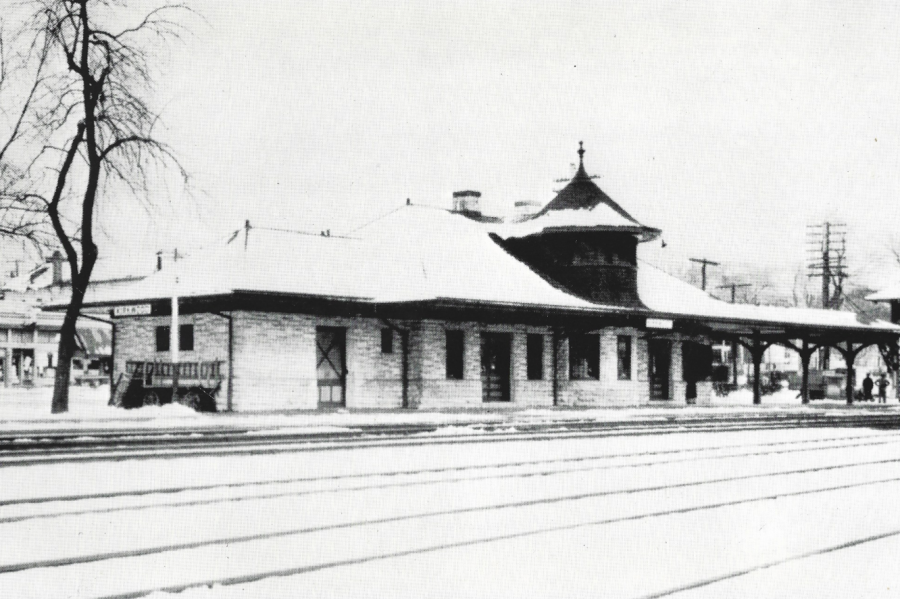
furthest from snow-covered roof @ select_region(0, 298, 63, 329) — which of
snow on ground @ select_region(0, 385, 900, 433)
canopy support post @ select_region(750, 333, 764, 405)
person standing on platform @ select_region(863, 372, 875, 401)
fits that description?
person standing on platform @ select_region(863, 372, 875, 401)

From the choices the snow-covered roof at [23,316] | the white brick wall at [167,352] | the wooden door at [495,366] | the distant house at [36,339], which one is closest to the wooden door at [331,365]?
the white brick wall at [167,352]

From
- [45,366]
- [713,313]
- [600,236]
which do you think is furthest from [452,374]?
[45,366]

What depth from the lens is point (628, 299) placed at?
3759 cm

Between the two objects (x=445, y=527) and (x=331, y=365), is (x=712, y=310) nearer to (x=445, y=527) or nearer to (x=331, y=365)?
(x=331, y=365)

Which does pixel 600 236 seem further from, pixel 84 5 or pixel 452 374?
pixel 84 5

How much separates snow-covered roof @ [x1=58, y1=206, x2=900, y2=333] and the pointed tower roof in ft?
5.27

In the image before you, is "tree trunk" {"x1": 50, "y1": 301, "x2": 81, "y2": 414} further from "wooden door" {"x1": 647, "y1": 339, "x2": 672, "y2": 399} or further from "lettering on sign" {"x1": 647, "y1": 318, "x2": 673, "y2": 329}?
"wooden door" {"x1": 647, "y1": 339, "x2": 672, "y2": 399}

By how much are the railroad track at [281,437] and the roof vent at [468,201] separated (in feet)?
58.9

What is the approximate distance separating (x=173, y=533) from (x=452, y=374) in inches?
923

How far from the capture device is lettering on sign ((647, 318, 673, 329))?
35406 millimetres

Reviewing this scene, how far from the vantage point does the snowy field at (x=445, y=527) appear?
7492 millimetres

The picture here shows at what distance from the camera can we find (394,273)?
32.7 metres

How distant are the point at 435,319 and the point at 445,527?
2209 centimetres

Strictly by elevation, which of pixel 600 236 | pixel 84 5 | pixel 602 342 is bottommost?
pixel 602 342
